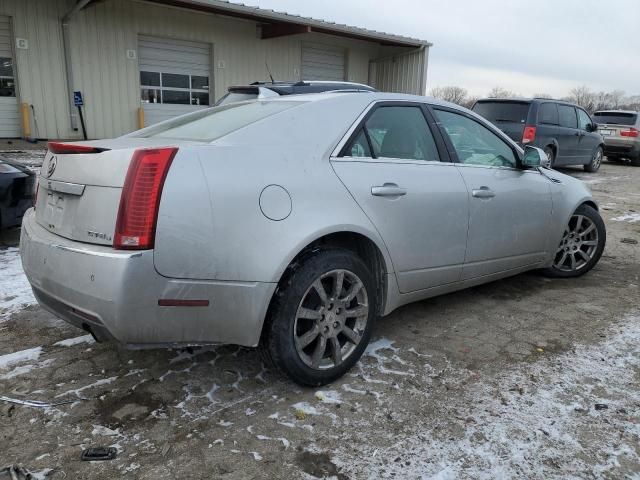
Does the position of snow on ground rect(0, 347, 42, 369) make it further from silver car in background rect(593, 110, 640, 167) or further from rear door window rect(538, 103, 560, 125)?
silver car in background rect(593, 110, 640, 167)

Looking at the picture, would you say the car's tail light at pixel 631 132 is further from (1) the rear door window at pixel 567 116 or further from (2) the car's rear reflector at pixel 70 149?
(2) the car's rear reflector at pixel 70 149

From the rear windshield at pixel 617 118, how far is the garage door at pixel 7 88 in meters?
17.1

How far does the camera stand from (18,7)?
39.4 feet

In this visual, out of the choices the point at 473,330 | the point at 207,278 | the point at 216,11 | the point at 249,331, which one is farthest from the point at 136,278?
the point at 216,11

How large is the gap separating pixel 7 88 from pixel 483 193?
1275cm

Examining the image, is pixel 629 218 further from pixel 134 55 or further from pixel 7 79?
pixel 7 79

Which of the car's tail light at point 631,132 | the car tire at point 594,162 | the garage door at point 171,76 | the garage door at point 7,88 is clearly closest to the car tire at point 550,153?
the car tire at point 594,162

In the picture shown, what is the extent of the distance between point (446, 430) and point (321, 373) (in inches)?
27.5

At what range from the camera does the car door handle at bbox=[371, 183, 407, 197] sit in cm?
300

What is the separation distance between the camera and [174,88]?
1523cm

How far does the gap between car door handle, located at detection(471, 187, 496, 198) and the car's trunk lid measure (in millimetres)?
2079

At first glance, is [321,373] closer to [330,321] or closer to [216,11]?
[330,321]

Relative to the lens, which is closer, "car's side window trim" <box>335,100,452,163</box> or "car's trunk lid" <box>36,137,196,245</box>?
"car's trunk lid" <box>36,137,196,245</box>

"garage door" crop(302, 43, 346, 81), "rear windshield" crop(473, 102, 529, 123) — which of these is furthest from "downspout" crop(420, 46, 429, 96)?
"rear windshield" crop(473, 102, 529, 123)
